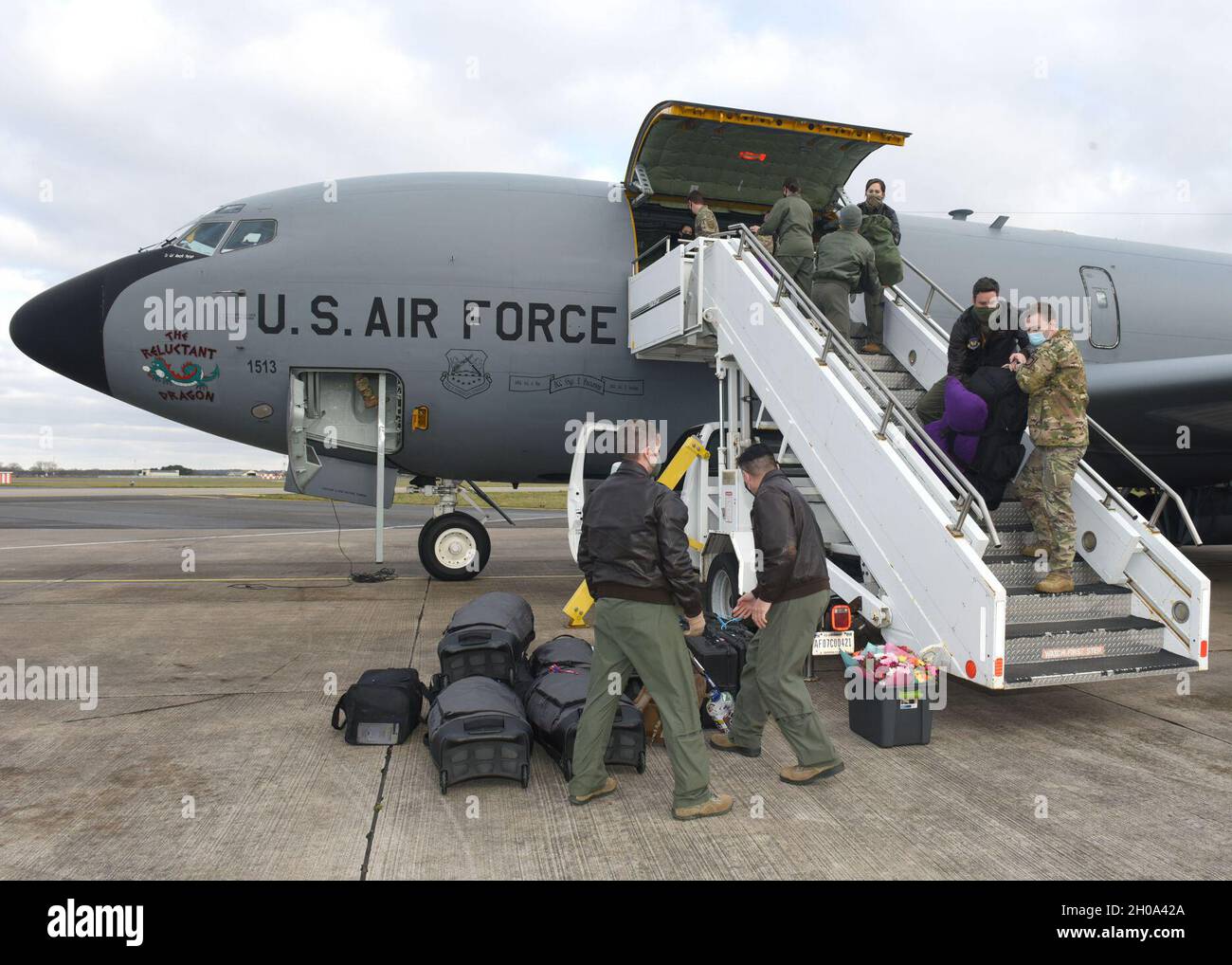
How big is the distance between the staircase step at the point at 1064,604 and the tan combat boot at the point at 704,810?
9.15 ft

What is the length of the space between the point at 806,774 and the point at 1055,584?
2651 millimetres

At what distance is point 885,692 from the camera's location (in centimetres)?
534

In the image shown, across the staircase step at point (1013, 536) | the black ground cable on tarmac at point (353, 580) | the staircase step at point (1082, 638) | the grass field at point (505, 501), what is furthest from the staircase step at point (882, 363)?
the grass field at point (505, 501)

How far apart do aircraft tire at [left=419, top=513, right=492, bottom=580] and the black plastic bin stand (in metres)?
6.90

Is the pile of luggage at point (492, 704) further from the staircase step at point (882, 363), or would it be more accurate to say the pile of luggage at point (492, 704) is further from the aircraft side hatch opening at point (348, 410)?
the staircase step at point (882, 363)

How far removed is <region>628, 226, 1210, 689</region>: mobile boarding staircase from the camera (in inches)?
219

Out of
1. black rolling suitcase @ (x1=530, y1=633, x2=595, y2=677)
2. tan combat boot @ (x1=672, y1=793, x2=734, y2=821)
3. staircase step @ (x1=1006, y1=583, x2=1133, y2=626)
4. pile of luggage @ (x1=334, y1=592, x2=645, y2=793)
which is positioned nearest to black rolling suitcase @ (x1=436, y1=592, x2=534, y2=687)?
pile of luggage @ (x1=334, y1=592, x2=645, y2=793)

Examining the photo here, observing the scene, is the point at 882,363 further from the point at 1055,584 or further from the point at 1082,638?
the point at 1082,638

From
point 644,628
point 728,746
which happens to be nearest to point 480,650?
point 728,746

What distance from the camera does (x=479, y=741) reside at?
15.0ft

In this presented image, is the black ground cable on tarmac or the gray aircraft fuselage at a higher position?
the gray aircraft fuselage

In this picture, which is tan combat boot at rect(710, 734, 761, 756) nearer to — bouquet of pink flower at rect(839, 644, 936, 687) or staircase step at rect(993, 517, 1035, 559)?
bouquet of pink flower at rect(839, 644, 936, 687)

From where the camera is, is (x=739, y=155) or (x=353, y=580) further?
(x=353, y=580)
